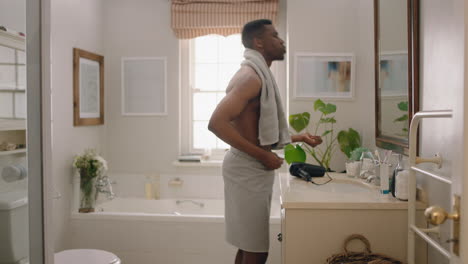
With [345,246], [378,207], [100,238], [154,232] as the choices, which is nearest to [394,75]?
[378,207]

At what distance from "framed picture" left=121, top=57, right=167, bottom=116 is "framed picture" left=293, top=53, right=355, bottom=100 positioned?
4.23 feet

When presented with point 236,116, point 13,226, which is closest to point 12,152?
point 13,226

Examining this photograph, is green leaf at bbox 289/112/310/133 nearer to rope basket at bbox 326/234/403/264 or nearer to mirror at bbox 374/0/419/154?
mirror at bbox 374/0/419/154

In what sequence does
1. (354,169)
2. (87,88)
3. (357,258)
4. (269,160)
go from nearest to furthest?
(357,258) < (269,160) < (354,169) < (87,88)

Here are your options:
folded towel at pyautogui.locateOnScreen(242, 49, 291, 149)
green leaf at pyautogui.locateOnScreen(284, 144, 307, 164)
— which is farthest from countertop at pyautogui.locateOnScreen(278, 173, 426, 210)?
green leaf at pyautogui.locateOnScreen(284, 144, 307, 164)

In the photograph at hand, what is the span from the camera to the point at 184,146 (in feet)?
14.2

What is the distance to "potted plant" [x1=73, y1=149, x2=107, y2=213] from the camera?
3.58 m

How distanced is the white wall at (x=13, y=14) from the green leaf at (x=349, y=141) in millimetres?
2529

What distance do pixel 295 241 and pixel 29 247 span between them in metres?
0.97

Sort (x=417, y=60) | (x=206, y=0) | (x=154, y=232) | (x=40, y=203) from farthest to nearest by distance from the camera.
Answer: (x=206, y=0) < (x=154, y=232) < (x=417, y=60) < (x=40, y=203)

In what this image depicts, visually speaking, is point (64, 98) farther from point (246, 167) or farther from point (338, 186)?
point (338, 186)

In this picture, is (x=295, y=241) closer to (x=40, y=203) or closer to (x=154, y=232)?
(x=40, y=203)

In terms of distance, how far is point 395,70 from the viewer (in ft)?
7.56

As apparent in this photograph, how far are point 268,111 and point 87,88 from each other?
226 centimetres
